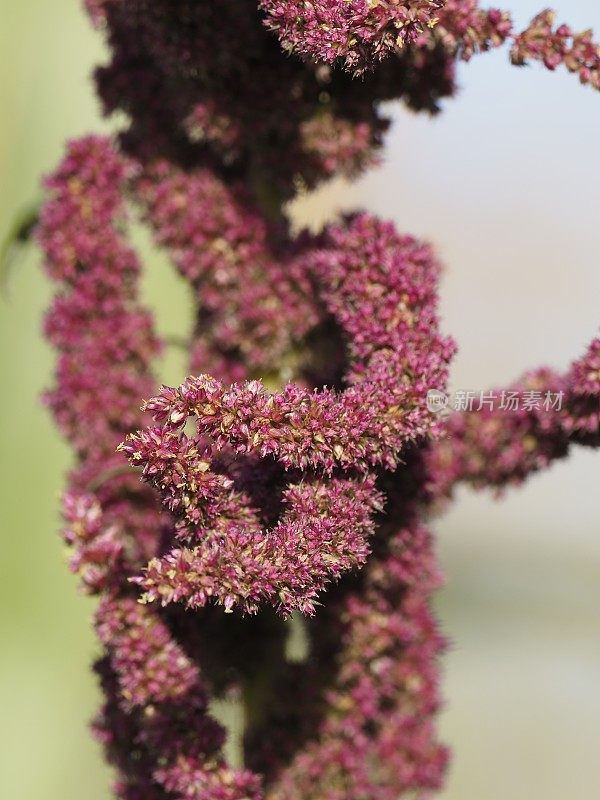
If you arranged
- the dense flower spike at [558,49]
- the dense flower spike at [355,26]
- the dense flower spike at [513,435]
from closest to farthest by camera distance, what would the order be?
the dense flower spike at [355,26]
the dense flower spike at [558,49]
the dense flower spike at [513,435]

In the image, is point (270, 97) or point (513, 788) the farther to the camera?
point (513, 788)

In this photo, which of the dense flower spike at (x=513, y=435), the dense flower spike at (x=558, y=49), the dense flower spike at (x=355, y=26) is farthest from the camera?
the dense flower spike at (x=513, y=435)

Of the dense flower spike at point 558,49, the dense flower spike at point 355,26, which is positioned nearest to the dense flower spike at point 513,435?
the dense flower spike at point 558,49

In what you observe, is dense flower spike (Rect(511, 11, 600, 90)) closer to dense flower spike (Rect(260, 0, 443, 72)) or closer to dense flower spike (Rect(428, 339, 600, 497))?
dense flower spike (Rect(260, 0, 443, 72))

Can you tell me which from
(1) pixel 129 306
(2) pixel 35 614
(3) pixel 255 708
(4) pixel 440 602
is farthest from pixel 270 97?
(4) pixel 440 602

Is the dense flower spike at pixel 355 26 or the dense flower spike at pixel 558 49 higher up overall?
the dense flower spike at pixel 558 49

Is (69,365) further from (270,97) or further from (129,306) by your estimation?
(270,97)

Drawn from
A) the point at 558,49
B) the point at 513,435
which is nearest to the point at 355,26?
the point at 558,49

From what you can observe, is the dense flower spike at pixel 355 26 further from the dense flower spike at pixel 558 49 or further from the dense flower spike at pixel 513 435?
the dense flower spike at pixel 513 435

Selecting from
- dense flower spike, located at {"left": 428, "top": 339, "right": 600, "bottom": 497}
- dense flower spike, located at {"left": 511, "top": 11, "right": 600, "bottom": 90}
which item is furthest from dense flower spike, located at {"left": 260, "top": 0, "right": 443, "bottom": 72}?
dense flower spike, located at {"left": 428, "top": 339, "right": 600, "bottom": 497}

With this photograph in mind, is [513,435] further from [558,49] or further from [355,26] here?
[355,26]

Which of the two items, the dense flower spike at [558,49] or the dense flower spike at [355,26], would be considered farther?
the dense flower spike at [558,49]
